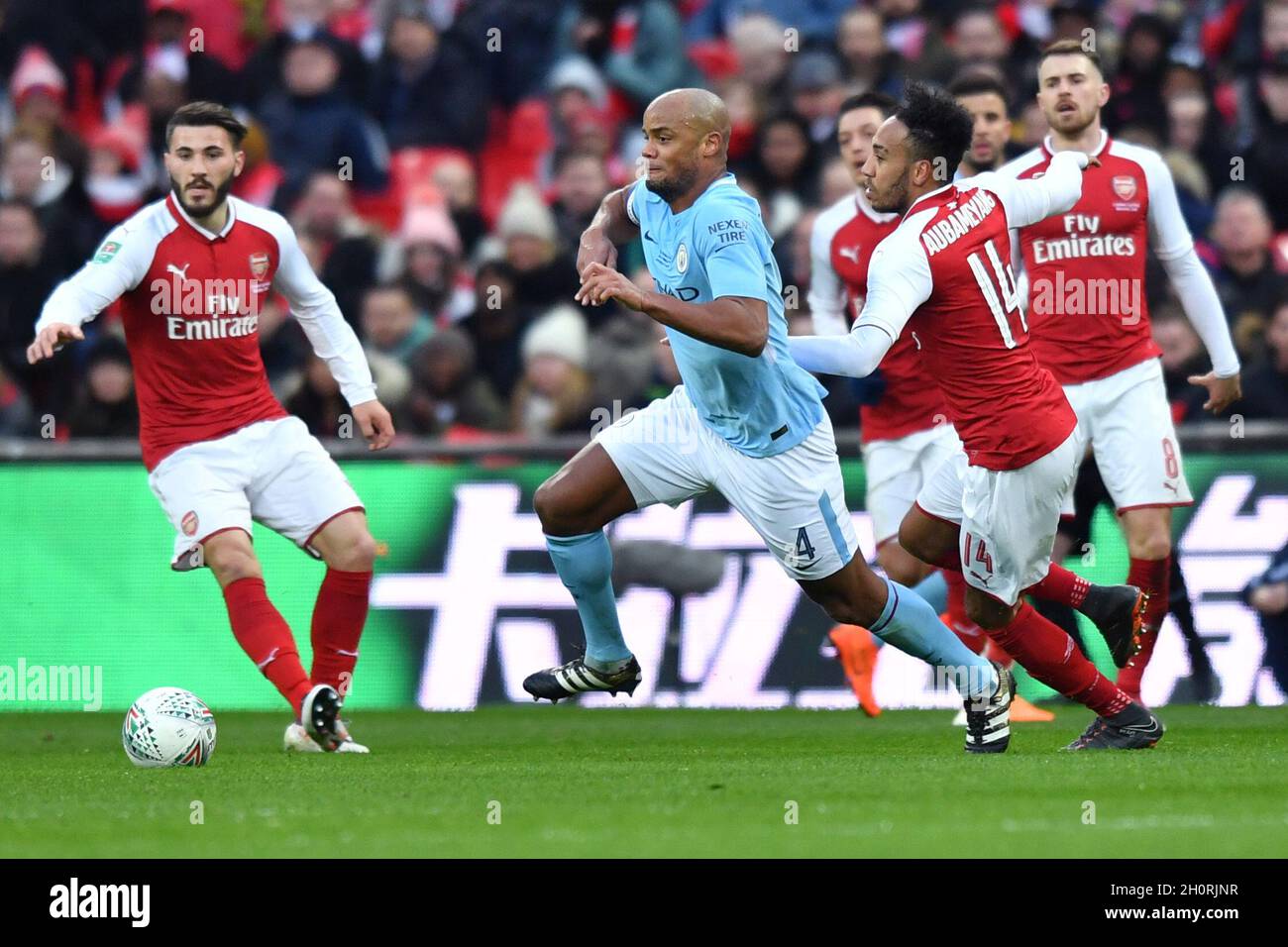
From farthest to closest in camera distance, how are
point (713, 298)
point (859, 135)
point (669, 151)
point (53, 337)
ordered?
point (859, 135) < point (53, 337) < point (669, 151) < point (713, 298)

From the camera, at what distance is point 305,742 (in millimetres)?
8633

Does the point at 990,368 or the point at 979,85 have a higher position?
the point at 979,85

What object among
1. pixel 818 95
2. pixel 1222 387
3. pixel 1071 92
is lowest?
pixel 1222 387

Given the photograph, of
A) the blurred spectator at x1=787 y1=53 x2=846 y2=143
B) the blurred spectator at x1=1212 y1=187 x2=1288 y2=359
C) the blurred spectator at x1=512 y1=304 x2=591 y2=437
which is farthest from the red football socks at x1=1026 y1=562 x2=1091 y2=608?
the blurred spectator at x1=787 y1=53 x2=846 y2=143

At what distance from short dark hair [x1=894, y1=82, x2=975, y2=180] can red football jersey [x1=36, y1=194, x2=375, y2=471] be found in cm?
261

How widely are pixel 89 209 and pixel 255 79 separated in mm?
1471

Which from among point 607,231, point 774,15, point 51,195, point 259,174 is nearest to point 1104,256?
point 607,231

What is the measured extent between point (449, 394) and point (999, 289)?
17.9 feet

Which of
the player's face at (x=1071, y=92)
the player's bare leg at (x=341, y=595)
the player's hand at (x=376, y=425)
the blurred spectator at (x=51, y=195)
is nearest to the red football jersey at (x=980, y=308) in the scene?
the player's face at (x=1071, y=92)

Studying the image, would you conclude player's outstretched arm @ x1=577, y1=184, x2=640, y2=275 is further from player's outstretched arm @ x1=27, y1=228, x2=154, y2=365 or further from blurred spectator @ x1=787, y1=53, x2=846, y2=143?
blurred spectator @ x1=787, y1=53, x2=846, y2=143

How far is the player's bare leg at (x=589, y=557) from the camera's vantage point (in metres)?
7.68

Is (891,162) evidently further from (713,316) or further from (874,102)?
(874,102)

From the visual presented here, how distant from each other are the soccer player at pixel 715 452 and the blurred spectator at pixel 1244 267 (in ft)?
14.9

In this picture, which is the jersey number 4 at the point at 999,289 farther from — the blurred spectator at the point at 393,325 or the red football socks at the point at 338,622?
the blurred spectator at the point at 393,325
